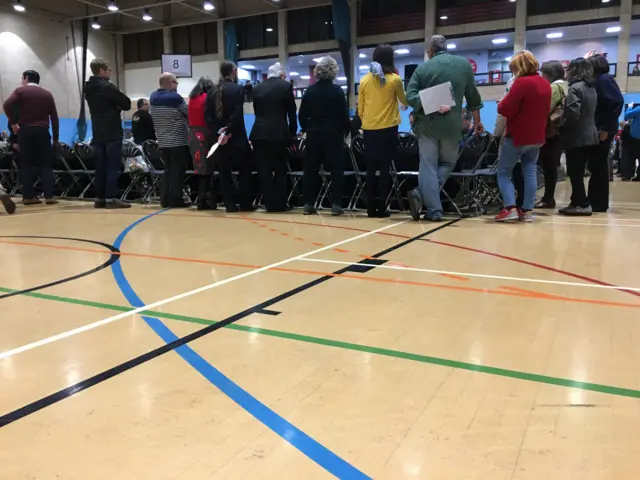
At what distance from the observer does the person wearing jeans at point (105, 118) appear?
5.93 meters

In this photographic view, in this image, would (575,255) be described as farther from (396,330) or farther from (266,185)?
(266,185)

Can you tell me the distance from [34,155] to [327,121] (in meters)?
3.82

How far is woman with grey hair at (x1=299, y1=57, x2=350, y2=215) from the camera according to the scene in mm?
4984

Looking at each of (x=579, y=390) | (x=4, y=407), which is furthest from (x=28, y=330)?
(x=579, y=390)

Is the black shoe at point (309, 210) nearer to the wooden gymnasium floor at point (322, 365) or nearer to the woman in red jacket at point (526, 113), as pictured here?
the woman in red jacket at point (526, 113)

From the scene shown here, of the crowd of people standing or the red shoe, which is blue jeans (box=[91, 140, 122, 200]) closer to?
the crowd of people standing

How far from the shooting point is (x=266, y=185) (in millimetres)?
5461

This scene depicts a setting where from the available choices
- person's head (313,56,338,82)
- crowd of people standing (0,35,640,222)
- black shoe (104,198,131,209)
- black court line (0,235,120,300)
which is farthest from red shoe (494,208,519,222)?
black shoe (104,198,131,209)

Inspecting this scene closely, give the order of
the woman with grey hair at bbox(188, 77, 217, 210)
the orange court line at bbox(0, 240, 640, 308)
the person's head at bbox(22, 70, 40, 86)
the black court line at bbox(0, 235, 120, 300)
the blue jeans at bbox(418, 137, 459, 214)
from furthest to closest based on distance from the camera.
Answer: the person's head at bbox(22, 70, 40, 86) < the woman with grey hair at bbox(188, 77, 217, 210) < the blue jeans at bbox(418, 137, 459, 214) < the black court line at bbox(0, 235, 120, 300) < the orange court line at bbox(0, 240, 640, 308)

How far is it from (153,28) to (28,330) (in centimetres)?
2251

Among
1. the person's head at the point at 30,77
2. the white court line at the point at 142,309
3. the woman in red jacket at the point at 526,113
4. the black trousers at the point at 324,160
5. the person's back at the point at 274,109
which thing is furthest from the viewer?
the person's head at the point at 30,77

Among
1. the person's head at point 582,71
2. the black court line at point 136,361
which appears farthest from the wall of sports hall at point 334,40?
the black court line at point 136,361

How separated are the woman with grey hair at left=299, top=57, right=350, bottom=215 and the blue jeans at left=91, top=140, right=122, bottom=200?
239 centimetres

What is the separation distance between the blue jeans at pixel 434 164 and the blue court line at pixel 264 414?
3114mm
